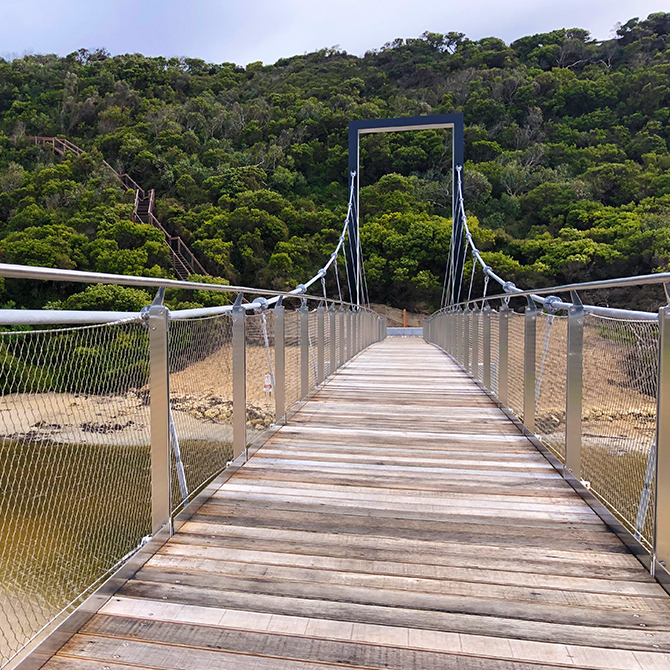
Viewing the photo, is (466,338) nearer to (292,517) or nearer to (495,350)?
(495,350)

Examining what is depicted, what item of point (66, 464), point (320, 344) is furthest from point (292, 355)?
point (66, 464)

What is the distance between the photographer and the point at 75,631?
1.18m

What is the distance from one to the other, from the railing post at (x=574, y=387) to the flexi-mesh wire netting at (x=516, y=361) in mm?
729

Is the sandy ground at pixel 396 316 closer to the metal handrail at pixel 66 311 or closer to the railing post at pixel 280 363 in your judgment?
the railing post at pixel 280 363

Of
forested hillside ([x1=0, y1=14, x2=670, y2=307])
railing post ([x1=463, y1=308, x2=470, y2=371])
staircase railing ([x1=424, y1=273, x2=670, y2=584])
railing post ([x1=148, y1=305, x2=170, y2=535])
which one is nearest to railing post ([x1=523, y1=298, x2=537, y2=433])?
staircase railing ([x1=424, y1=273, x2=670, y2=584])

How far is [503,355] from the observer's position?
3.61 metres

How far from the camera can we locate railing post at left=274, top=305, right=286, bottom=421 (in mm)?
3016

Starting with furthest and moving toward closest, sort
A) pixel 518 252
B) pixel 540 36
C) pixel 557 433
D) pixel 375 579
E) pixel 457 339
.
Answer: pixel 540 36, pixel 518 252, pixel 457 339, pixel 557 433, pixel 375 579

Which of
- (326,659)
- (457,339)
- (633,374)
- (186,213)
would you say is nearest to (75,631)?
(326,659)

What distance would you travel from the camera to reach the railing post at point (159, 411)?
5.01 ft

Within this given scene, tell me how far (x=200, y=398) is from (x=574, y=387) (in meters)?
1.44

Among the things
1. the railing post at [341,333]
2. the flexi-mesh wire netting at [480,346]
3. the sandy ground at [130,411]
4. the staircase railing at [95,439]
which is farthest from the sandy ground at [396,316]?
the staircase railing at [95,439]

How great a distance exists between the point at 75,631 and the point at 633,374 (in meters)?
1.64

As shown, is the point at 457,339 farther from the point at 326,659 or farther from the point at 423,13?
the point at 423,13
